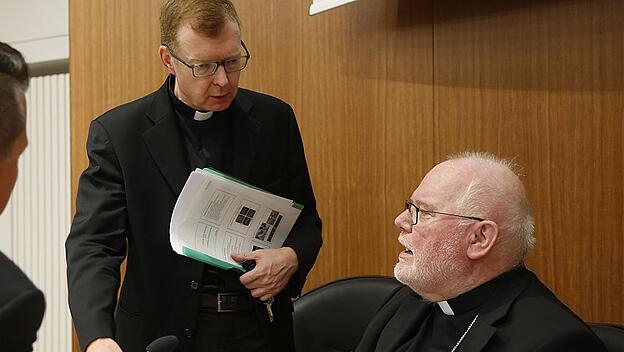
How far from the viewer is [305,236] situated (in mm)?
2826

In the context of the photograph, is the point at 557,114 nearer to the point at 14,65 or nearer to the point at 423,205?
the point at 423,205

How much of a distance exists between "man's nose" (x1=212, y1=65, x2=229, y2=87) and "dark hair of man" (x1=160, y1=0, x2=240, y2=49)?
10 centimetres

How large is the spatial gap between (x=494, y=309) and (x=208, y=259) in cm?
81

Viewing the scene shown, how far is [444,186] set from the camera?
2.61 meters

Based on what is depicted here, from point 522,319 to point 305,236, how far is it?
735 millimetres

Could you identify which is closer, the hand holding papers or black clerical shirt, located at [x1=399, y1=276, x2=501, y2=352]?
black clerical shirt, located at [x1=399, y1=276, x2=501, y2=352]

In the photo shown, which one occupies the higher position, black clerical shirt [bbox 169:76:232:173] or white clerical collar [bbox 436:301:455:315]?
black clerical shirt [bbox 169:76:232:173]

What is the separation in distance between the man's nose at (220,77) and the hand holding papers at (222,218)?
0.83 ft

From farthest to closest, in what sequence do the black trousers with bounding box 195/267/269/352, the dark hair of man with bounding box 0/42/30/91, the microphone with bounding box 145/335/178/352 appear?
the black trousers with bounding box 195/267/269/352
the microphone with bounding box 145/335/178/352
the dark hair of man with bounding box 0/42/30/91

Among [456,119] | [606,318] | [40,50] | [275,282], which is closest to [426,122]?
[456,119]

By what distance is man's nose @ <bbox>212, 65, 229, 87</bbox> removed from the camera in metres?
2.64

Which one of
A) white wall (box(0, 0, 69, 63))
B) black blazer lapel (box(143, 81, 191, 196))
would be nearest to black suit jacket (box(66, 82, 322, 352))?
black blazer lapel (box(143, 81, 191, 196))

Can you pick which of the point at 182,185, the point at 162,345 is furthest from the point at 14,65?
the point at 182,185

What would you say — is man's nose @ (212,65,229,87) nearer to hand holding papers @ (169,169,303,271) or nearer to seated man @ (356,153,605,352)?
hand holding papers @ (169,169,303,271)
